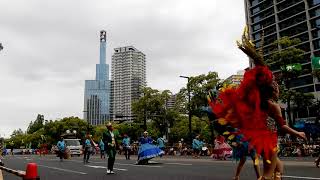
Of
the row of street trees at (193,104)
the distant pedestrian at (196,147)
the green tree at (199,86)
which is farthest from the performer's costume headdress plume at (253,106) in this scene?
the green tree at (199,86)

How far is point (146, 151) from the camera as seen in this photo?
19.6 meters

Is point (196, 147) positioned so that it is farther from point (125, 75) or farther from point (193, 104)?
point (125, 75)

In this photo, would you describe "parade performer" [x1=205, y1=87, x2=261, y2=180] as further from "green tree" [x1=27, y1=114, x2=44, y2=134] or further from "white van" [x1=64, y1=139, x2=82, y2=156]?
"green tree" [x1=27, y1=114, x2=44, y2=134]

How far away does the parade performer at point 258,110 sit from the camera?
5891 mm

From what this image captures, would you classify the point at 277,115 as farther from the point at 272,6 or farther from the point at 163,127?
the point at 272,6

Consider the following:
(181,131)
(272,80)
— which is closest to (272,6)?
(181,131)

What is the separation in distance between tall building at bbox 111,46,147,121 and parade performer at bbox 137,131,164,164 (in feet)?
449

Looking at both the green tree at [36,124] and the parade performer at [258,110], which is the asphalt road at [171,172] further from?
the green tree at [36,124]

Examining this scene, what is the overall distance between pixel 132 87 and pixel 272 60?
12380 cm

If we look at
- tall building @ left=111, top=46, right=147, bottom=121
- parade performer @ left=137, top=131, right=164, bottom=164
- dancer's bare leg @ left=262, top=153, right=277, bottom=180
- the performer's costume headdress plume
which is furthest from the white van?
tall building @ left=111, top=46, right=147, bottom=121

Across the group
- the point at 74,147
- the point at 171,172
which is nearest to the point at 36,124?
the point at 74,147

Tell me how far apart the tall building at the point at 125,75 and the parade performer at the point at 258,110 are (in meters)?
151

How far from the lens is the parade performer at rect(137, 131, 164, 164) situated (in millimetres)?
19578

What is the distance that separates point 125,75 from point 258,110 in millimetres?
165535
